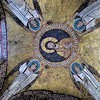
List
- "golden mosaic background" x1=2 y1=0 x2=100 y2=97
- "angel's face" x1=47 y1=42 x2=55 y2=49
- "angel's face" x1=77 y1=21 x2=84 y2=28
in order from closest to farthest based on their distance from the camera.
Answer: "angel's face" x1=77 y1=21 x2=84 y2=28 → "golden mosaic background" x1=2 y1=0 x2=100 y2=97 → "angel's face" x1=47 y1=42 x2=55 y2=49

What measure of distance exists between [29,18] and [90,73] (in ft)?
8.35

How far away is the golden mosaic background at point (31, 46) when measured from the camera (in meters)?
13.6

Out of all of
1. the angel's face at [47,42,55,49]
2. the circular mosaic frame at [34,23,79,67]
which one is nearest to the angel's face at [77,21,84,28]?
the circular mosaic frame at [34,23,79,67]

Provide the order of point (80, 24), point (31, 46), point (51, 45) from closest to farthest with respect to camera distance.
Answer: point (80, 24) → point (51, 45) → point (31, 46)

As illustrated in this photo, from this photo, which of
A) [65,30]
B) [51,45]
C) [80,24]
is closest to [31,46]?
[51,45]

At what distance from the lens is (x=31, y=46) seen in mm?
13859

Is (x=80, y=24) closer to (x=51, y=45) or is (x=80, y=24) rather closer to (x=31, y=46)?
(x=51, y=45)

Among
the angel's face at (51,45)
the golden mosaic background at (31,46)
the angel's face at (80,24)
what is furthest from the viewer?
the angel's face at (51,45)

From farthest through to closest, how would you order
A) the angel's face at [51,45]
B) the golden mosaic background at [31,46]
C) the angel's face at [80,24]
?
the angel's face at [51,45] → the golden mosaic background at [31,46] → the angel's face at [80,24]

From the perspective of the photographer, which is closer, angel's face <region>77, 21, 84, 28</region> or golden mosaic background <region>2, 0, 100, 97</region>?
angel's face <region>77, 21, 84, 28</region>

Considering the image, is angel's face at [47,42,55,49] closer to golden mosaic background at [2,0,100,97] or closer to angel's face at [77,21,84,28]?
golden mosaic background at [2,0,100,97]

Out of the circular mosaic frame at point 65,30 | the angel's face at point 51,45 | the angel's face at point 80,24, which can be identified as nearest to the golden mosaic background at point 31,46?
the circular mosaic frame at point 65,30

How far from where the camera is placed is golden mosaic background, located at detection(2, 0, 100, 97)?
13.6 metres

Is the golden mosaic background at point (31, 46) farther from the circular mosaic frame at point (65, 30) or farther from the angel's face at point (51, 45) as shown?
the angel's face at point (51, 45)
